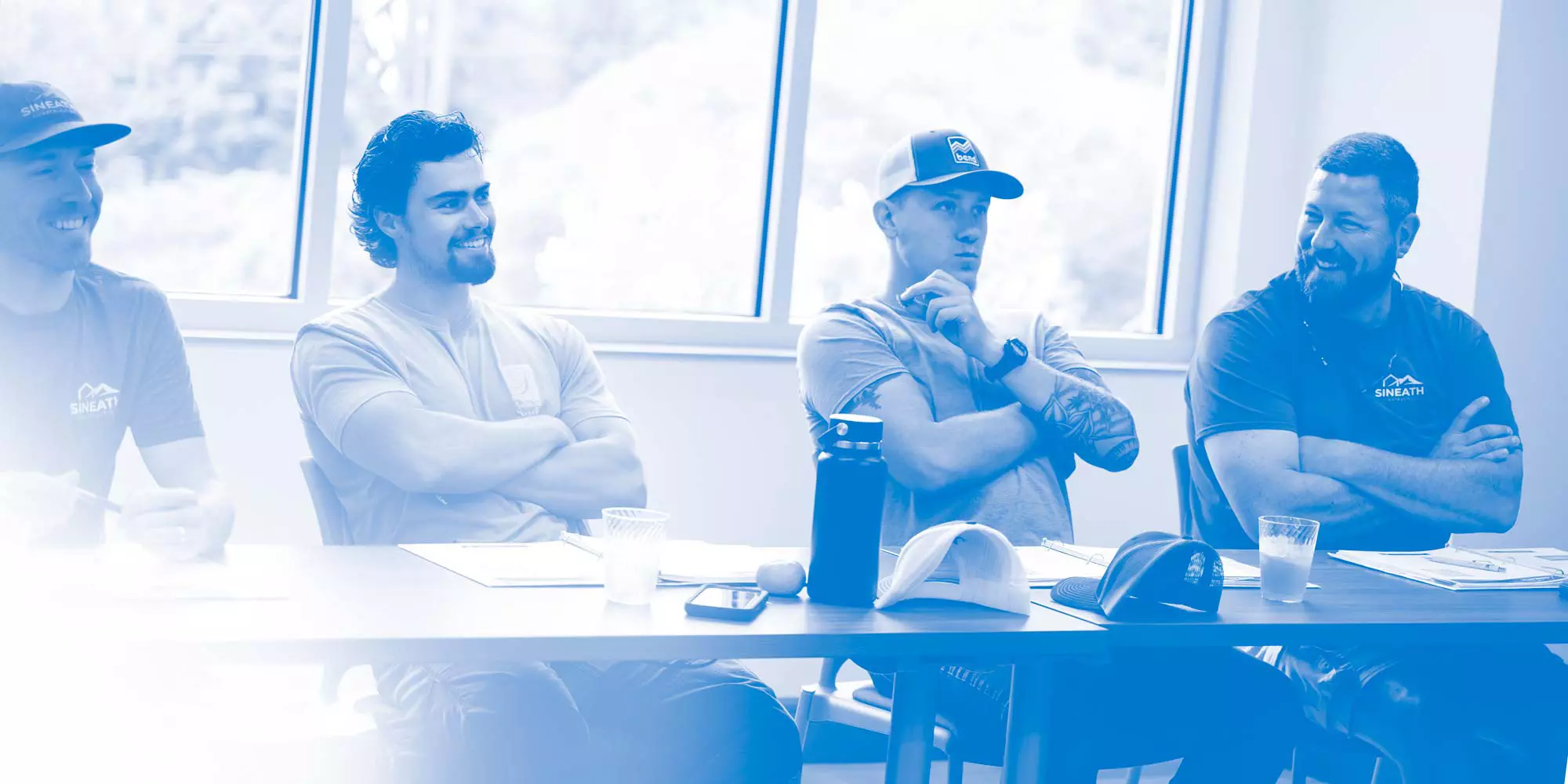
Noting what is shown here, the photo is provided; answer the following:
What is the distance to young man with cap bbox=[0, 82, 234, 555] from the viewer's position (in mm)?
2201

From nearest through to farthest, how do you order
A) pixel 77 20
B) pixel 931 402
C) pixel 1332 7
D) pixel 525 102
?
1. pixel 931 402
2. pixel 77 20
3. pixel 525 102
4. pixel 1332 7

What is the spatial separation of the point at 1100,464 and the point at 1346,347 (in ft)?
1.80

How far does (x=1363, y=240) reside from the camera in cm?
288

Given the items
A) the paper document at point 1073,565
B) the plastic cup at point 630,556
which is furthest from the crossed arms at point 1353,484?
the plastic cup at point 630,556

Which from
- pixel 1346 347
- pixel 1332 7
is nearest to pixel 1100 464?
pixel 1346 347

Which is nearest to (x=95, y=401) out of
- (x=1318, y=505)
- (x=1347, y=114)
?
(x=1318, y=505)

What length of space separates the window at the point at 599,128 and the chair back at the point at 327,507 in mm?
1071

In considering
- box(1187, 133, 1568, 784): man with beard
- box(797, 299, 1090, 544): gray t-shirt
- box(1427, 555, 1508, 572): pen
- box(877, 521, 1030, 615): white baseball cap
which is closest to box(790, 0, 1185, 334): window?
box(797, 299, 1090, 544): gray t-shirt

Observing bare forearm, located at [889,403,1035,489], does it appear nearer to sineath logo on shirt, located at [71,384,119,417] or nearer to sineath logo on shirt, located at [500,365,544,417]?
sineath logo on shirt, located at [500,365,544,417]

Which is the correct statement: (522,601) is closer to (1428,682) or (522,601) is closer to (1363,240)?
(1428,682)

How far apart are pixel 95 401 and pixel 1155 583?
1551 millimetres

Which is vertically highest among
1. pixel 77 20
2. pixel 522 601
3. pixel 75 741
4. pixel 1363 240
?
pixel 77 20

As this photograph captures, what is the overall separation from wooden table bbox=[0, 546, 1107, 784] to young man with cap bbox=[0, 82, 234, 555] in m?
0.45

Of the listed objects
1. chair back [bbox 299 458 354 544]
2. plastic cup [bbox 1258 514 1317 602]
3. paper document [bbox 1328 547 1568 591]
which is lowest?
chair back [bbox 299 458 354 544]
